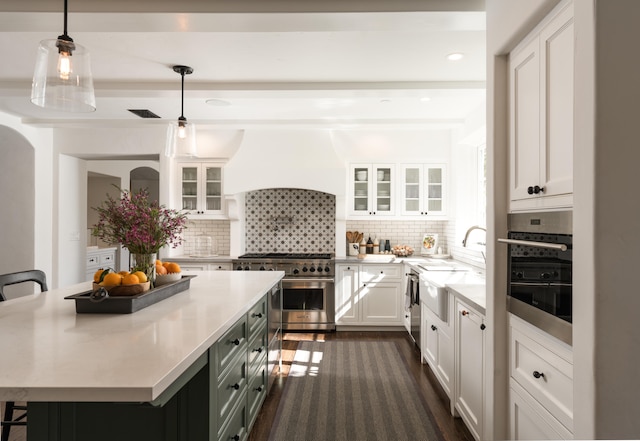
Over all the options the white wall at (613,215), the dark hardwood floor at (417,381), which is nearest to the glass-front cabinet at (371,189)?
the dark hardwood floor at (417,381)

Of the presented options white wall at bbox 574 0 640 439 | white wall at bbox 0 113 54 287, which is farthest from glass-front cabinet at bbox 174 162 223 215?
white wall at bbox 574 0 640 439

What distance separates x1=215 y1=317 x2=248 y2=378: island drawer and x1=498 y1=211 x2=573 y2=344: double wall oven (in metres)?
1.41

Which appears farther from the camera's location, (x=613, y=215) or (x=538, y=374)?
(x=538, y=374)

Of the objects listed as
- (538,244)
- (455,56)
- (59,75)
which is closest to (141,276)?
(59,75)

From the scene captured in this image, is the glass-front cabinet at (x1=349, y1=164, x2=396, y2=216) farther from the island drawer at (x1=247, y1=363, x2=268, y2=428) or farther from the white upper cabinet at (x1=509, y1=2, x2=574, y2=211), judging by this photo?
the white upper cabinet at (x1=509, y1=2, x2=574, y2=211)

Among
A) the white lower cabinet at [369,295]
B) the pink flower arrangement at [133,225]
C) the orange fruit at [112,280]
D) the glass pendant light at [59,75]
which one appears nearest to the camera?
the glass pendant light at [59,75]

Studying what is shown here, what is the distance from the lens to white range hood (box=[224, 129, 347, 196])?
546 centimetres

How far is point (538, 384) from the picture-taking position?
Result: 173 centimetres

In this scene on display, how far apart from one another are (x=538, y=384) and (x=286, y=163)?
14.1 feet

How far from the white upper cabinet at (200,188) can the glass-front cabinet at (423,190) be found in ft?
8.58

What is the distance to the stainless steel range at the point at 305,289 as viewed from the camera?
17.2 feet

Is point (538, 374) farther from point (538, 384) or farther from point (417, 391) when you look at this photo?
point (417, 391)

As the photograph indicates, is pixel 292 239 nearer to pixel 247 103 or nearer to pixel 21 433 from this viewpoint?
pixel 247 103

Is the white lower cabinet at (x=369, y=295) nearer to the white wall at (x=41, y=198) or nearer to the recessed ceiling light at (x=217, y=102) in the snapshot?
the recessed ceiling light at (x=217, y=102)
